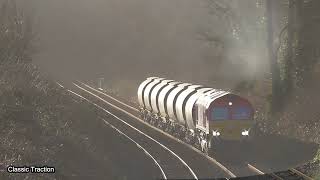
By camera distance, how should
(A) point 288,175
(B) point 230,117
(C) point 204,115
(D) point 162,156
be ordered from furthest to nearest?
(C) point 204,115
(B) point 230,117
(D) point 162,156
(A) point 288,175

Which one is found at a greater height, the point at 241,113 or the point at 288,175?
the point at 241,113

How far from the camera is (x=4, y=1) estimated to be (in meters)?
22.5

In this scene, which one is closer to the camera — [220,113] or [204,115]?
[220,113]

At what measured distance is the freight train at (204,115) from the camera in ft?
78.0

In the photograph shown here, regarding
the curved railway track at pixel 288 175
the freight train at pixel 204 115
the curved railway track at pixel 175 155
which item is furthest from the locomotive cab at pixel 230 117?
the curved railway track at pixel 288 175

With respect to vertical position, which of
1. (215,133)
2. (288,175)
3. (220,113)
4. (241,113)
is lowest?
(288,175)

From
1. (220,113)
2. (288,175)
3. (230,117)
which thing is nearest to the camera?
(288,175)

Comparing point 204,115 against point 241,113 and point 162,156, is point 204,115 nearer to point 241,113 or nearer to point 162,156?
point 241,113

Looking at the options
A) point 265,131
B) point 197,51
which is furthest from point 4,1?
point 197,51

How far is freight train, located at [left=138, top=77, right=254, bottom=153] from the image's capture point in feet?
78.0

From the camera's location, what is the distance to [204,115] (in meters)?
24.1

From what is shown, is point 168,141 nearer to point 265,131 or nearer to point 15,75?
point 265,131

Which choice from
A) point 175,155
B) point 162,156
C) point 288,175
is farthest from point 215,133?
point 288,175

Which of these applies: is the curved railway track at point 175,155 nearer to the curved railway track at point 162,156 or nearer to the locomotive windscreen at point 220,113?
the curved railway track at point 162,156
